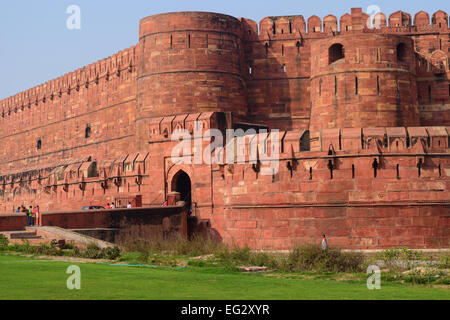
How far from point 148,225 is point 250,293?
14.3m

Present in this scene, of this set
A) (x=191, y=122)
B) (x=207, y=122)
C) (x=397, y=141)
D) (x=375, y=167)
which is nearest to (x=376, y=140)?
(x=397, y=141)

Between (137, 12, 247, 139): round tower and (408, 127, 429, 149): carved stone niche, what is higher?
(137, 12, 247, 139): round tower

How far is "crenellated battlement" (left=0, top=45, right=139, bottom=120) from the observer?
3394cm

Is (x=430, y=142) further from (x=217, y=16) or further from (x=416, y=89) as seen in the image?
(x=217, y=16)

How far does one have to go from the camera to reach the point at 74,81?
40344mm

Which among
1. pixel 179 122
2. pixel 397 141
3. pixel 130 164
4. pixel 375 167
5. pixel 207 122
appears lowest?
pixel 375 167

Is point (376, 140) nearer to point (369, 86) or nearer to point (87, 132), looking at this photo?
point (369, 86)

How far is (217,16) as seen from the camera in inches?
1151

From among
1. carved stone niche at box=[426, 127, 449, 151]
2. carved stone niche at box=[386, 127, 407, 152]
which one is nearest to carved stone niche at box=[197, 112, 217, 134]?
carved stone niche at box=[386, 127, 407, 152]

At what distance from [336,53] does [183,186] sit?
304 inches

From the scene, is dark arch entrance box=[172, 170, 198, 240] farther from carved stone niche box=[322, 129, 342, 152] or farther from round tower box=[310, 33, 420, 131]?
carved stone niche box=[322, 129, 342, 152]

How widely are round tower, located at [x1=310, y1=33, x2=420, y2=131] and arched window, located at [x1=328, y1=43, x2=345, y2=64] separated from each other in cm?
42

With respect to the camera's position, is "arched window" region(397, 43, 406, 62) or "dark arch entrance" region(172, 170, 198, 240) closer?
"arched window" region(397, 43, 406, 62)
